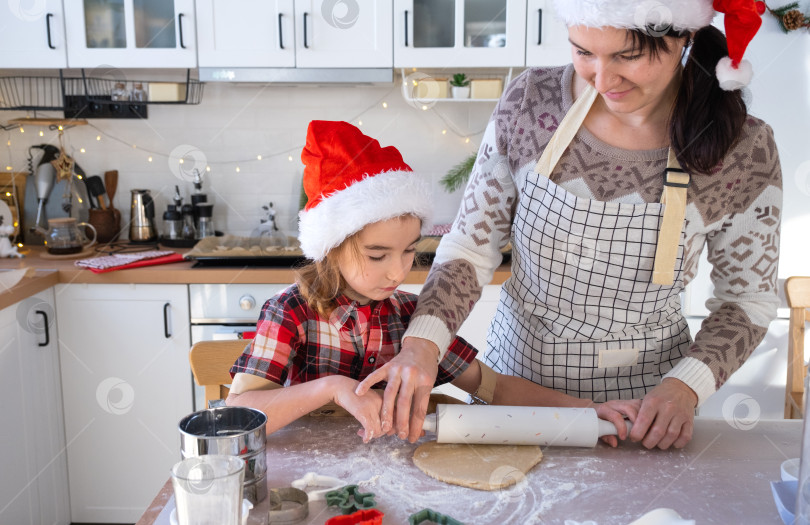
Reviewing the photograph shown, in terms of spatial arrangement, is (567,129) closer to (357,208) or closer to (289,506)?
(357,208)

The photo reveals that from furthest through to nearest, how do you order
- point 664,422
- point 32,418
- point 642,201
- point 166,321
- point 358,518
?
point 166,321 → point 32,418 → point 642,201 → point 664,422 → point 358,518

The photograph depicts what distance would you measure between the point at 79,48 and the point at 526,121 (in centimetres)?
180

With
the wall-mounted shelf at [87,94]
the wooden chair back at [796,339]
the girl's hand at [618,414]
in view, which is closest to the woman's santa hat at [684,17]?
the girl's hand at [618,414]

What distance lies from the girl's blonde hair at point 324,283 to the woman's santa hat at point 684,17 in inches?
19.5

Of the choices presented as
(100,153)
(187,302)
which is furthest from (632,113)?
(100,153)

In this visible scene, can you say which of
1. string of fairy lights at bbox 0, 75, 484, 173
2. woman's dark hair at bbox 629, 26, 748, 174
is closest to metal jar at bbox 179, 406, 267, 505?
woman's dark hair at bbox 629, 26, 748, 174

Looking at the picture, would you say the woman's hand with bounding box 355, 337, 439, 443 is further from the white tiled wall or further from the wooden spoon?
the wooden spoon

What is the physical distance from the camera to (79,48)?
2.35 metres

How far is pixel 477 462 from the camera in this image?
0.93m

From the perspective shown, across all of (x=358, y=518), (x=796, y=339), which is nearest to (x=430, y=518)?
(x=358, y=518)

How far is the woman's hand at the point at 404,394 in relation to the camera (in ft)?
3.06

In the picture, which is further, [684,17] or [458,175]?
[458,175]

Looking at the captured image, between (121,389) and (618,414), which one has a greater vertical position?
(618,414)

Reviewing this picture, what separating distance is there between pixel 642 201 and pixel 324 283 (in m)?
0.51
